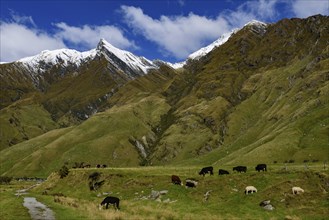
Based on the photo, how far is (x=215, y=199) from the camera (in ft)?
202

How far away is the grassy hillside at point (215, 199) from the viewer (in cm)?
4997

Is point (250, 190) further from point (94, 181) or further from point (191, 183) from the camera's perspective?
point (94, 181)

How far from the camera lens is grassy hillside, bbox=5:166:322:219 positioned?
50.0 meters

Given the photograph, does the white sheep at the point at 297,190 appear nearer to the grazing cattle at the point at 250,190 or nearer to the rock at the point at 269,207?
the rock at the point at 269,207

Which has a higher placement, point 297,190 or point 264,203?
point 297,190

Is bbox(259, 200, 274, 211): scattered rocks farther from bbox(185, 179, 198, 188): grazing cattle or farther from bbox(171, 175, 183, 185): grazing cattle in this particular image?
bbox(171, 175, 183, 185): grazing cattle

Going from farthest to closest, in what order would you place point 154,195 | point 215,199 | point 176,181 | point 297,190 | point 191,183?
1. point 176,181
2. point 191,183
3. point 154,195
4. point 215,199
5. point 297,190

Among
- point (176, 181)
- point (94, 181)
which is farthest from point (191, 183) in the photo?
point (94, 181)

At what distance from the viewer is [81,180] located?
298ft

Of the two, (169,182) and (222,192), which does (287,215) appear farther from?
(169,182)

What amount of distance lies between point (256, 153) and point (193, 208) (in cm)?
11270

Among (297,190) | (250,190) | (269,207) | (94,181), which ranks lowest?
(269,207)

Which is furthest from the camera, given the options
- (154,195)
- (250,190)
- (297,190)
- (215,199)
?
(154,195)

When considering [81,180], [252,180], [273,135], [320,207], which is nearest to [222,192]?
[252,180]
